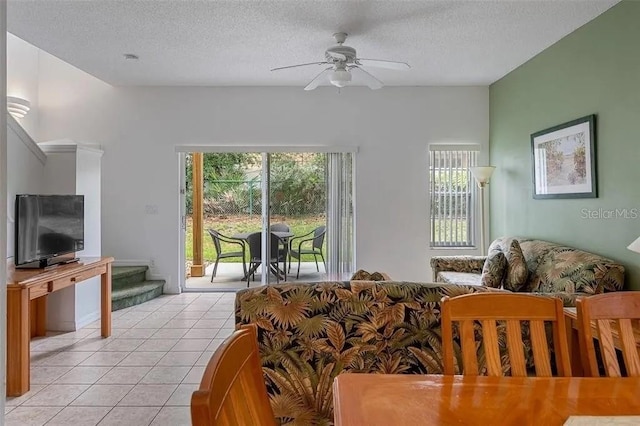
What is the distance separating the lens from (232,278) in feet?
20.7

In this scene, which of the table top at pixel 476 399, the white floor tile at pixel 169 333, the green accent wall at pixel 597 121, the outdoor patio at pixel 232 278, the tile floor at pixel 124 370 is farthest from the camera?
the outdoor patio at pixel 232 278

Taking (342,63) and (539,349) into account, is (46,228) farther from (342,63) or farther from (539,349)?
(539,349)

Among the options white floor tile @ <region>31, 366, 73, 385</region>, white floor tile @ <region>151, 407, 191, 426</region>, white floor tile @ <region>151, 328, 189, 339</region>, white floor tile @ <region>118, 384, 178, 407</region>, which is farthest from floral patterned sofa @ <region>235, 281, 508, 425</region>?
white floor tile @ <region>151, 328, 189, 339</region>

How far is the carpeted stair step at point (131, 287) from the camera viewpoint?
4.77m

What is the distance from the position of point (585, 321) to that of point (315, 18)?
2993 mm

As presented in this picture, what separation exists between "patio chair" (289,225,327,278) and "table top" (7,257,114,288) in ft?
8.30

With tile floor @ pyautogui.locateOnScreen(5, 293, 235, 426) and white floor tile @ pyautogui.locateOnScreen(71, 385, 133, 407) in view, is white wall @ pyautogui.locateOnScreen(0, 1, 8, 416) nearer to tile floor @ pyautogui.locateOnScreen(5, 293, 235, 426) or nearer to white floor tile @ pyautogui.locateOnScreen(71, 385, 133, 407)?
tile floor @ pyautogui.locateOnScreen(5, 293, 235, 426)

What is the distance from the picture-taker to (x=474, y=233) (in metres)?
5.59

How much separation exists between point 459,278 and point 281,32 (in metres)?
2.91

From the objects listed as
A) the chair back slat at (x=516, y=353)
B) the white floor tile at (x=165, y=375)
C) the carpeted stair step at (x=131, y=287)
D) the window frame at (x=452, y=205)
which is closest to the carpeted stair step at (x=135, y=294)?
the carpeted stair step at (x=131, y=287)

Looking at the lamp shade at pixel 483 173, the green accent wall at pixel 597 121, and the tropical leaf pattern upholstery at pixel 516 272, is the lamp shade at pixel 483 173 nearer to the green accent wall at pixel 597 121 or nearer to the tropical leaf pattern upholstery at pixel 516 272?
the green accent wall at pixel 597 121

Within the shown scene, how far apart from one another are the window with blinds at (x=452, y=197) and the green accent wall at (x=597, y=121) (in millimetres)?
688

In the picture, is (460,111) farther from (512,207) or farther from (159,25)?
(159,25)

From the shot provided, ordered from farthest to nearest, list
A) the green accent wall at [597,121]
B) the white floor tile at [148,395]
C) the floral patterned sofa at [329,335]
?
Answer: the green accent wall at [597,121]
the white floor tile at [148,395]
the floral patterned sofa at [329,335]
